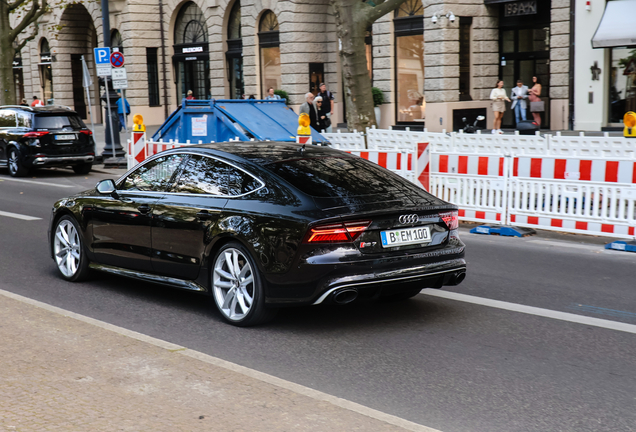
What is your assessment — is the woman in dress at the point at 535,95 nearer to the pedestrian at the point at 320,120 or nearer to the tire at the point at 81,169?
the pedestrian at the point at 320,120

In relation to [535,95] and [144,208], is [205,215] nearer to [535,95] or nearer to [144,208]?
[144,208]

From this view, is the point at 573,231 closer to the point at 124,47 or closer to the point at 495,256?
the point at 495,256

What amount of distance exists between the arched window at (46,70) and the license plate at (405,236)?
44.5 metres

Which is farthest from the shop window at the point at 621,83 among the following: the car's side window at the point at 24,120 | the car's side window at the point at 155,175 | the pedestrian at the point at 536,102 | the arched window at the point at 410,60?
the car's side window at the point at 155,175

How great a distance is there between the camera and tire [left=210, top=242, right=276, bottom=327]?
593 centimetres

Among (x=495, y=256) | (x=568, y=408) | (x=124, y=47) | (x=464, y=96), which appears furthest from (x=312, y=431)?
(x=124, y=47)

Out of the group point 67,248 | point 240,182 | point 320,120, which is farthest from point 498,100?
point 240,182

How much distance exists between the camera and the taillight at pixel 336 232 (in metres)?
5.61

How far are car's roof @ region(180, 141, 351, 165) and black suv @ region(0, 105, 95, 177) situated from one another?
13.9 metres

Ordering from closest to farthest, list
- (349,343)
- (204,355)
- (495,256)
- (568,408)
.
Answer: (568,408) → (204,355) → (349,343) → (495,256)

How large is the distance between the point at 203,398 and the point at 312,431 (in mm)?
761

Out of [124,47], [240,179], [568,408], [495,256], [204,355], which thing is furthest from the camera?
[124,47]

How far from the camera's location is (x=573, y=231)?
34.7ft

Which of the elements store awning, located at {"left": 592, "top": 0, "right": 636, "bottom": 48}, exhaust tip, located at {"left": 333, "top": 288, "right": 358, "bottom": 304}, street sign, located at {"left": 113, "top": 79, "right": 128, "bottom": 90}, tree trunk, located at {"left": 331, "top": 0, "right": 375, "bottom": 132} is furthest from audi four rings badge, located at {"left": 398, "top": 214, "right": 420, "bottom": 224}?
store awning, located at {"left": 592, "top": 0, "right": 636, "bottom": 48}
